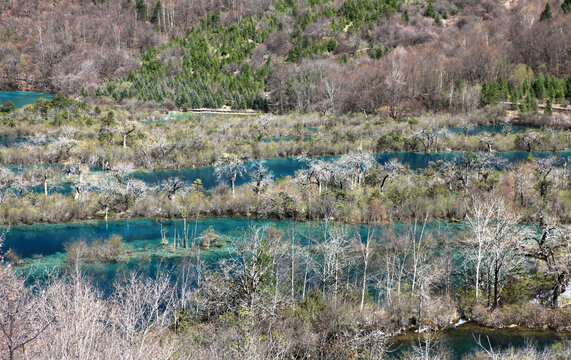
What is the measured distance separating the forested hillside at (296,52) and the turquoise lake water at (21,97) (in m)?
4.60

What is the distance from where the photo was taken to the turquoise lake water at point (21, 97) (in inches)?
4715

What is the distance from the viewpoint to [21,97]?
5079 inches

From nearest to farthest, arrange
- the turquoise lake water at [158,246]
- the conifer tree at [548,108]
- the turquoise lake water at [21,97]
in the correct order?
the turquoise lake water at [158,246] < the conifer tree at [548,108] < the turquoise lake water at [21,97]

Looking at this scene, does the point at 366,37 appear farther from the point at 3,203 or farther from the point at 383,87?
the point at 3,203

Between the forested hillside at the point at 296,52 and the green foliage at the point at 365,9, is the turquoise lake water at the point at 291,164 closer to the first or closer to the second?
the forested hillside at the point at 296,52

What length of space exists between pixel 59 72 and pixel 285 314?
14188 cm

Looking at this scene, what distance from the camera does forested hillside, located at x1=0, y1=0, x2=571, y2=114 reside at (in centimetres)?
10869

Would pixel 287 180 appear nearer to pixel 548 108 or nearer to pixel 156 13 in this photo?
pixel 548 108

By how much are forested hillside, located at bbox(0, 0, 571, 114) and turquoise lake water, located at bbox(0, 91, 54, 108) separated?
4598 millimetres

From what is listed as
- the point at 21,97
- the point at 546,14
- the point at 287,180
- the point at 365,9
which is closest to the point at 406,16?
the point at 365,9

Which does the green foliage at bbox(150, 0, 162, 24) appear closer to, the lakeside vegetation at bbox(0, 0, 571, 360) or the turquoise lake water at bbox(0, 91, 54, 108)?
the lakeside vegetation at bbox(0, 0, 571, 360)

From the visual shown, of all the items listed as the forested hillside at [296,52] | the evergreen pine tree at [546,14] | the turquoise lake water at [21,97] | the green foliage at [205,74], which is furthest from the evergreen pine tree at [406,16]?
the turquoise lake water at [21,97]

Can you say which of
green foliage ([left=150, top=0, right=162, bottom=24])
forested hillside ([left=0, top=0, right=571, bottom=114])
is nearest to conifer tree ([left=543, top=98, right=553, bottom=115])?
forested hillside ([left=0, top=0, right=571, bottom=114])

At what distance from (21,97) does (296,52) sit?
3146 inches
